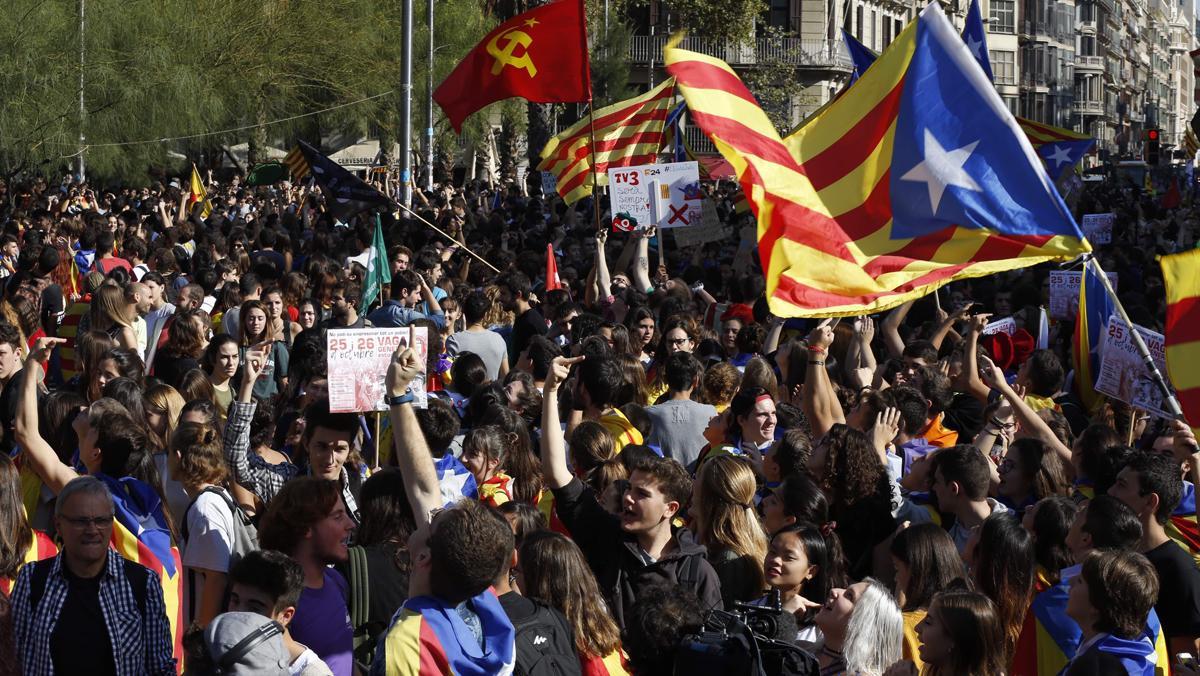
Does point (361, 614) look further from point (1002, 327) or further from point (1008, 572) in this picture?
point (1002, 327)

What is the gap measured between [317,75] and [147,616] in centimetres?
3098

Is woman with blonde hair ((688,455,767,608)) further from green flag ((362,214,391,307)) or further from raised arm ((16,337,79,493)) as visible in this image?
green flag ((362,214,391,307))

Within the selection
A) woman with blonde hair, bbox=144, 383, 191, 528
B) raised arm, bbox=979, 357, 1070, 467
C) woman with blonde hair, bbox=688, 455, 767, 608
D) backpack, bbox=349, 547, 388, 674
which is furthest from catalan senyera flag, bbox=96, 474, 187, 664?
raised arm, bbox=979, 357, 1070, 467

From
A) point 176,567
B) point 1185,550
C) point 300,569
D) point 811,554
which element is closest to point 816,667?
point 811,554

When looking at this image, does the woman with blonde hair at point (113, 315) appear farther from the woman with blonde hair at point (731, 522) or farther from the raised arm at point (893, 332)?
the woman with blonde hair at point (731, 522)

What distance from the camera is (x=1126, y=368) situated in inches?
282

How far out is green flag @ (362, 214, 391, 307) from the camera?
36.1ft

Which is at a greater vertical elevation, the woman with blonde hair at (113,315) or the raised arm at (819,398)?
the woman with blonde hair at (113,315)

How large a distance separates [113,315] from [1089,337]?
5.54 m

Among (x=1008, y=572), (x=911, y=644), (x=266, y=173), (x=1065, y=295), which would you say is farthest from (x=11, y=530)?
(x=266, y=173)

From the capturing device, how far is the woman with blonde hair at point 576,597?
4562mm

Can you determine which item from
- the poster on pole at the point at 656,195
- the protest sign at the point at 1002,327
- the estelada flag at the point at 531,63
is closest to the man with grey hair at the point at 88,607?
the protest sign at the point at 1002,327

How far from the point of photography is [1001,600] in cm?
504

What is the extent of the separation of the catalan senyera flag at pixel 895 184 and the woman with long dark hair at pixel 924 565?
129 cm
